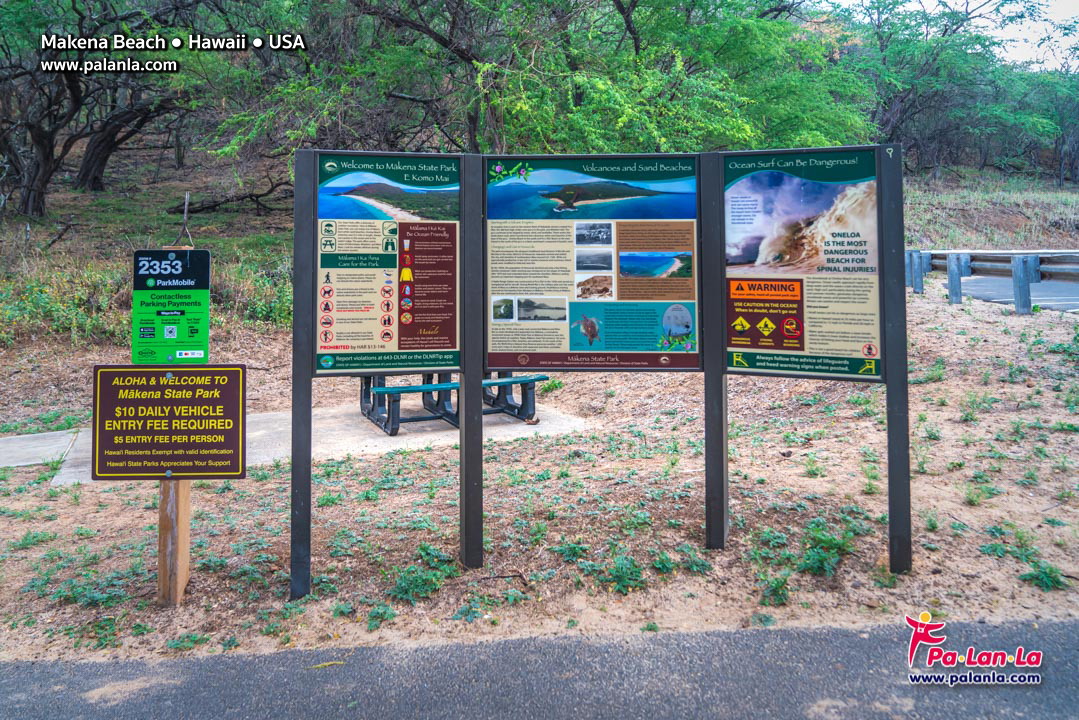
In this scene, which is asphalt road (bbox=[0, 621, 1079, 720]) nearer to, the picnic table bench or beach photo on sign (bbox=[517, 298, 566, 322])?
beach photo on sign (bbox=[517, 298, 566, 322])

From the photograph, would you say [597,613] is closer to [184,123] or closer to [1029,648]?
[1029,648]

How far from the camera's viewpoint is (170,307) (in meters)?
4.40

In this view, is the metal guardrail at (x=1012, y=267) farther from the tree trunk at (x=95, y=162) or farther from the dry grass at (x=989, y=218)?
the tree trunk at (x=95, y=162)

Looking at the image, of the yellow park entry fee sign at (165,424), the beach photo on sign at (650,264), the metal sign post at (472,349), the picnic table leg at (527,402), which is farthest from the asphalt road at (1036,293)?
the yellow park entry fee sign at (165,424)

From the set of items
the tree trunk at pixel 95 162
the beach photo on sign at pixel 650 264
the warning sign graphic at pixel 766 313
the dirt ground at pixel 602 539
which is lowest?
the dirt ground at pixel 602 539

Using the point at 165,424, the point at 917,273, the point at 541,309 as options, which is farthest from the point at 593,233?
the point at 917,273

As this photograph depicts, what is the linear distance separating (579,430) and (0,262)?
12173 millimetres

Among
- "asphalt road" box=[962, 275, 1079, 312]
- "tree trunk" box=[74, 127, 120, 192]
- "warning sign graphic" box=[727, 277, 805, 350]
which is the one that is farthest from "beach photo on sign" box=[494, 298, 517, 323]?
"tree trunk" box=[74, 127, 120, 192]

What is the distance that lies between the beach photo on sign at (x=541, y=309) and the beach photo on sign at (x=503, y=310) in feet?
0.11

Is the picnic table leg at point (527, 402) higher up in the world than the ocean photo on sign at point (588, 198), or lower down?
lower down

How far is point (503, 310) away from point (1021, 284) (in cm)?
923

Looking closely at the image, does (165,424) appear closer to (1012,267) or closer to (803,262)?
(803,262)

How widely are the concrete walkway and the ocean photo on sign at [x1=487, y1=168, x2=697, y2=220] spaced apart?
4.22 meters

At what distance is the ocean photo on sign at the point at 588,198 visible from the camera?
471 cm
